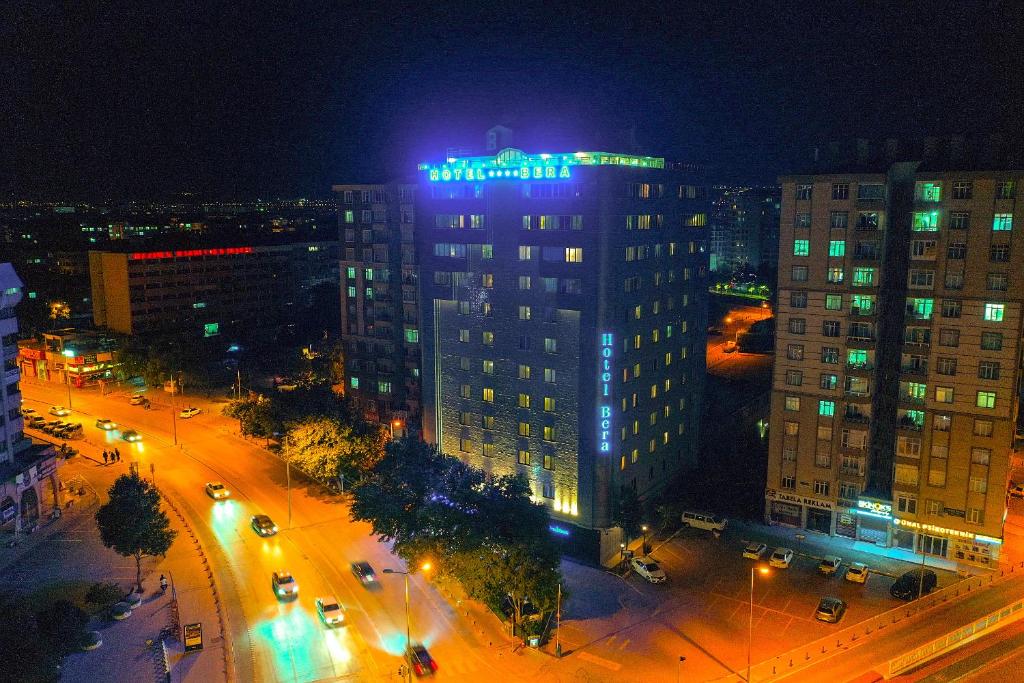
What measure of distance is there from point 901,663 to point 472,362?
33.5 metres

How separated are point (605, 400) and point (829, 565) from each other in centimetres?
1810

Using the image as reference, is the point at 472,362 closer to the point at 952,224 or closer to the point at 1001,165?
the point at 952,224

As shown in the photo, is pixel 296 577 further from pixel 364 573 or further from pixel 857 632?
pixel 857 632

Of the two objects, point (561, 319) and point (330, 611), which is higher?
point (561, 319)

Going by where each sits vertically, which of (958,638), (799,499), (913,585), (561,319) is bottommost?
(958,638)

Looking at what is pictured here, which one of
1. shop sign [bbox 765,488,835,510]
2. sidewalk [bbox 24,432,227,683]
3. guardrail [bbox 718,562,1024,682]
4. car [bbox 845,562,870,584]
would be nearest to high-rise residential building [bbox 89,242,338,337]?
sidewalk [bbox 24,432,227,683]

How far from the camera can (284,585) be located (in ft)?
152

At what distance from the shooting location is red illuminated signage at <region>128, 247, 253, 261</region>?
11632cm

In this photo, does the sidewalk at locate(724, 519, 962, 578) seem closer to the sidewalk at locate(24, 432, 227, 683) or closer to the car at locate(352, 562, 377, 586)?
the car at locate(352, 562, 377, 586)

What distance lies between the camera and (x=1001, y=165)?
49.5 meters

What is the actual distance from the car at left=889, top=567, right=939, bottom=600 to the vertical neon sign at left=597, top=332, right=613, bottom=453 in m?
19.6

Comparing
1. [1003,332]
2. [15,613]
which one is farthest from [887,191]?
[15,613]

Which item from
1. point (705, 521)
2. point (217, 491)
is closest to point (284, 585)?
point (217, 491)

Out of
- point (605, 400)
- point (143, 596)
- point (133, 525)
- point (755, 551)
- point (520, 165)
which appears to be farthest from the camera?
point (520, 165)
